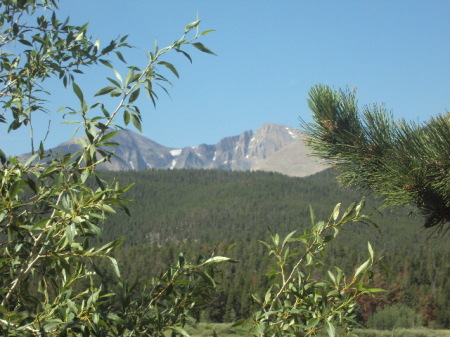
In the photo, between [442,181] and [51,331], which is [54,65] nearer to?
[51,331]

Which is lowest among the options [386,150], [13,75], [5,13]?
[386,150]

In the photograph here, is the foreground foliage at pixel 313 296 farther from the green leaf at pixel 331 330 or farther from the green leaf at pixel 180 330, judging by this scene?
the green leaf at pixel 180 330

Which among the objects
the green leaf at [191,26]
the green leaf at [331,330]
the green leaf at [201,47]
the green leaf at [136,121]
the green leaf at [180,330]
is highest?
the green leaf at [191,26]

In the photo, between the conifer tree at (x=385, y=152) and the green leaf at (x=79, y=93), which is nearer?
the green leaf at (x=79, y=93)

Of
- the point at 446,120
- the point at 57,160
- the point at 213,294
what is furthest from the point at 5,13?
the point at 446,120

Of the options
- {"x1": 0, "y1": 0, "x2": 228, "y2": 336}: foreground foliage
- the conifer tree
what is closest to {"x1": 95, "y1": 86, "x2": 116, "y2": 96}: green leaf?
{"x1": 0, "y1": 0, "x2": 228, "y2": 336}: foreground foliage

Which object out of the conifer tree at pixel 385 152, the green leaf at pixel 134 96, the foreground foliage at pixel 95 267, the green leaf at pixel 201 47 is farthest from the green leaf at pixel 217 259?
the conifer tree at pixel 385 152

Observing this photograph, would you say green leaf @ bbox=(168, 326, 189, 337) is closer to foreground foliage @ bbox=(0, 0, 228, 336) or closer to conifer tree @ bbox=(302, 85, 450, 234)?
foreground foliage @ bbox=(0, 0, 228, 336)

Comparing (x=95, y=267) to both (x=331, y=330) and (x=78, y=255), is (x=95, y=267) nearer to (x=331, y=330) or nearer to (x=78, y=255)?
(x=78, y=255)

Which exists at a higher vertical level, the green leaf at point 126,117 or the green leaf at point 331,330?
the green leaf at point 126,117

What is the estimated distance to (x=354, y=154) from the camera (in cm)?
539

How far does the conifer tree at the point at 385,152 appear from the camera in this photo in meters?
4.58

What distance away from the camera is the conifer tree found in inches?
180

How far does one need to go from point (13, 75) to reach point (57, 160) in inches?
69.6
